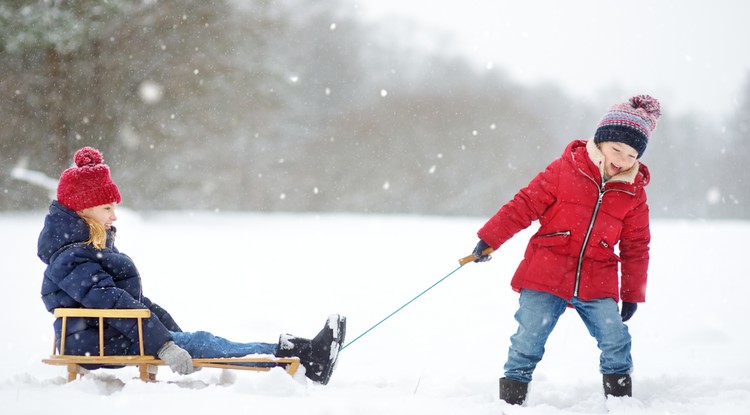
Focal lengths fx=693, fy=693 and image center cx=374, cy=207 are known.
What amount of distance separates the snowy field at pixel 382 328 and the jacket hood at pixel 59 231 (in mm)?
663

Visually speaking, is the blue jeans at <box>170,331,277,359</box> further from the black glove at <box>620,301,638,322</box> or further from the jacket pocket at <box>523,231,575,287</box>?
the black glove at <box>620,301,638,322</box>

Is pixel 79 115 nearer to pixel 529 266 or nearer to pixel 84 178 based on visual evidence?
pixel 84 178

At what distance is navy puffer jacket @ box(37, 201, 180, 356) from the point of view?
337 centimetres

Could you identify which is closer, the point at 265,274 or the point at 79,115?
the point at 265,274

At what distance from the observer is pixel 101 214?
3.61m

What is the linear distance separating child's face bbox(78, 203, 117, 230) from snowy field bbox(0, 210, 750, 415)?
797mm

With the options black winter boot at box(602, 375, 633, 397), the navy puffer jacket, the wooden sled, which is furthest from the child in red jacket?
the navy puffer jacket

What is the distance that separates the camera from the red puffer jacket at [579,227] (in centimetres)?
354

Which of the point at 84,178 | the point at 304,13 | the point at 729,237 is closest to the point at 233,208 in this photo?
the point at 304,13

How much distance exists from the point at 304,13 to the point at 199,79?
12.4 meters

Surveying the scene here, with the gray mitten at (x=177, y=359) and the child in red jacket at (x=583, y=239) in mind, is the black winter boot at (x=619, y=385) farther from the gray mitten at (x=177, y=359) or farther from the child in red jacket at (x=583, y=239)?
the gray mitten at (x=177, y=359)

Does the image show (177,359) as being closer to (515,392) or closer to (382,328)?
(515,392)

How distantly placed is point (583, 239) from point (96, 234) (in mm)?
2495

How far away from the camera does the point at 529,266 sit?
3627 mm
